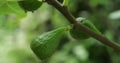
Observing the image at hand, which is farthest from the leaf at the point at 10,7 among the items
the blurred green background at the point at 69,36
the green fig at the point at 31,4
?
the blurred green background at the point at 69,36

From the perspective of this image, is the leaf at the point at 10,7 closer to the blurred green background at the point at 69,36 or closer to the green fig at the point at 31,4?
the green fig at the point at 31,4

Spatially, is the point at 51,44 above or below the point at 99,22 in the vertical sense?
above

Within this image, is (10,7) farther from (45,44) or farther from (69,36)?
(69,36)

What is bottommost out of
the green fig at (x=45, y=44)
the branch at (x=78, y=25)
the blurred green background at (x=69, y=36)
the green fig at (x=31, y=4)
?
the blurred green background at (x=69, y=36)

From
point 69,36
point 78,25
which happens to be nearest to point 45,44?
point 78,25

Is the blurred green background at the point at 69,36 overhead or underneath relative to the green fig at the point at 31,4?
underneath

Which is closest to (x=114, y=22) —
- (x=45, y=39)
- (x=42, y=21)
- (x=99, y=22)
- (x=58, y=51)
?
(x=99, y=22)

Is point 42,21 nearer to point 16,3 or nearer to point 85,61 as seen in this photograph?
point 85,61

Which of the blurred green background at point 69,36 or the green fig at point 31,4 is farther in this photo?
the blurred green background at point 69,36
